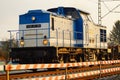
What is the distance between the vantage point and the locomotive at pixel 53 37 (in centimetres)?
1638

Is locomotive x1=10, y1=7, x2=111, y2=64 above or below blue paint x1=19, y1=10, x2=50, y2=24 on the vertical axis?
below

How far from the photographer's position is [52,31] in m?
16.9

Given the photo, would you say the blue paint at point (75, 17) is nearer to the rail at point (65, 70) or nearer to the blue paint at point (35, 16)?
the blue paint at point (35, 16)

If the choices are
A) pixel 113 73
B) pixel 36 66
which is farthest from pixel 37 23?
pixel 36 66

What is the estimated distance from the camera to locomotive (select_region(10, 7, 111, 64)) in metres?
16.4

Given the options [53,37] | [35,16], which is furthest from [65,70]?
[35,16]

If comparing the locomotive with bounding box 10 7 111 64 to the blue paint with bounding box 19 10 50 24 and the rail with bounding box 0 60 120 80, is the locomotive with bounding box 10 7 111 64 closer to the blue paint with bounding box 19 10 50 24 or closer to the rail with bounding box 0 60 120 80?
the blue paint with bounding box 19 10 50 24

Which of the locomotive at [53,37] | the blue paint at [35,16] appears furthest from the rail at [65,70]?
the blue paint at [35,16]

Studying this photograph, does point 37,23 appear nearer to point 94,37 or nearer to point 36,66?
point 94,37

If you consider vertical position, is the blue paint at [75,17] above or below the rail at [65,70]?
above

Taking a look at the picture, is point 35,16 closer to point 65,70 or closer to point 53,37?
point 53,37

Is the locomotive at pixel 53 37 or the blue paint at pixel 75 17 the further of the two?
the blue paint at pixel 75 17

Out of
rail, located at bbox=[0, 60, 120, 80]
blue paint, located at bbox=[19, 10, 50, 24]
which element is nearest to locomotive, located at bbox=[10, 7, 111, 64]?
blue paint, located at bbox=[19, 10, 50, 24]

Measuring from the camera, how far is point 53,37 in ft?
55.3
